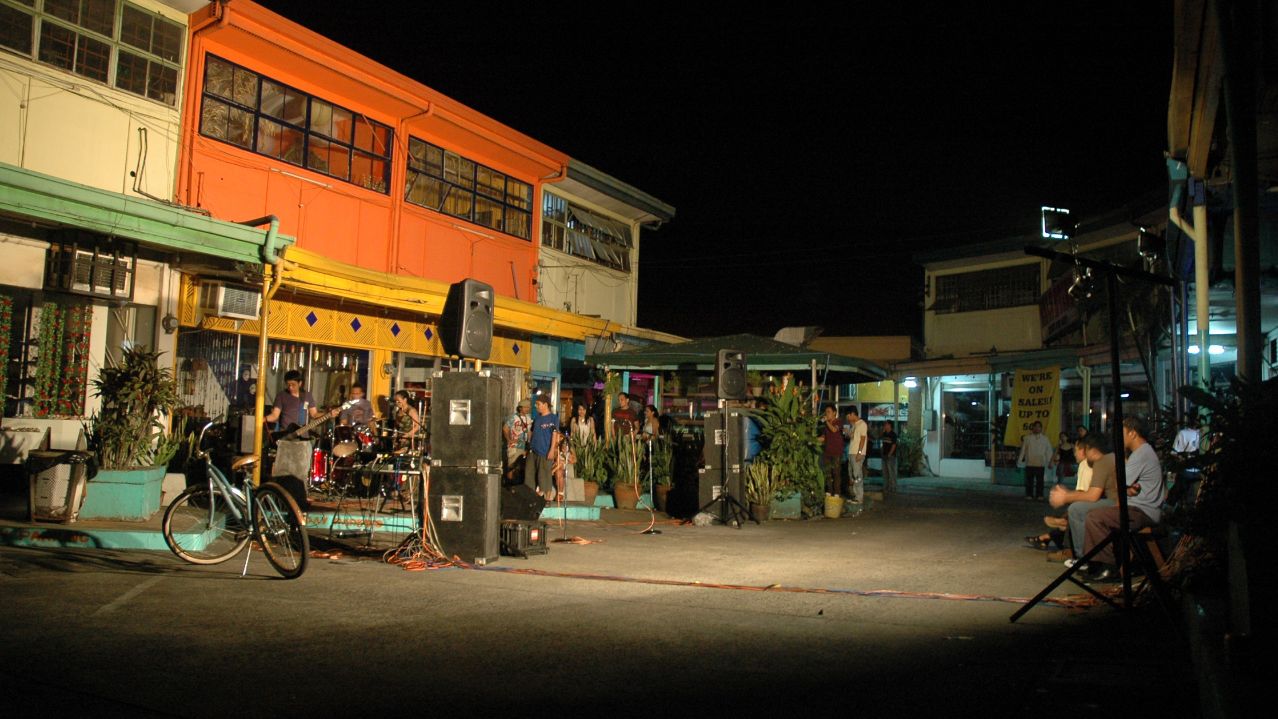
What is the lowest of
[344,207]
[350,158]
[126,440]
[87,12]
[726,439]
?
[126,440]

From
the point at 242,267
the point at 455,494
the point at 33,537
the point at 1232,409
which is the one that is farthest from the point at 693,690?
the point at 242,267

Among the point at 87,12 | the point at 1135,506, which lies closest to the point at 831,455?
the point at 1135,506

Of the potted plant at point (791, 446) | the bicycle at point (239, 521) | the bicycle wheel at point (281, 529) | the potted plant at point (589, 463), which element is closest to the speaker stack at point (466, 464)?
the bicycle at point (239, 521)

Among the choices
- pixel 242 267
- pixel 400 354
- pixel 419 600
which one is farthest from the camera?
pixel 400 354

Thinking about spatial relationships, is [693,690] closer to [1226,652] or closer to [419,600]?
[1226,652]

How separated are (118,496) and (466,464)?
3.99 meters

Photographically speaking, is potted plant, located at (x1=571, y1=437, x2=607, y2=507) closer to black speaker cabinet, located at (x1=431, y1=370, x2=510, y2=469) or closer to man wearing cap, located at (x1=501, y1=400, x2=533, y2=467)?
man wearing cap, located at (x1=501, y1=400, x2=533, y2=467)

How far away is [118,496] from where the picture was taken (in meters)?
10.2

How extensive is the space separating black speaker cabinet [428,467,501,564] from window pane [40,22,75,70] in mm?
7808

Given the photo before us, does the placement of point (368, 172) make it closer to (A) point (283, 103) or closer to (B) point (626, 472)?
(A) point (283, 103)

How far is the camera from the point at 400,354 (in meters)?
17.5

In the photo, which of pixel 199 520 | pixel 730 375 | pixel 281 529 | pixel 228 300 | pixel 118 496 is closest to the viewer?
pixel 281 529

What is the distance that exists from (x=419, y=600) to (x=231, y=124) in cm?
988

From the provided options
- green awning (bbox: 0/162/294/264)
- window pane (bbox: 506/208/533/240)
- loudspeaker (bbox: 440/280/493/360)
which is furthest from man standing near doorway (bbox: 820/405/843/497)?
green awning (bbox: 0/162/294/264)
